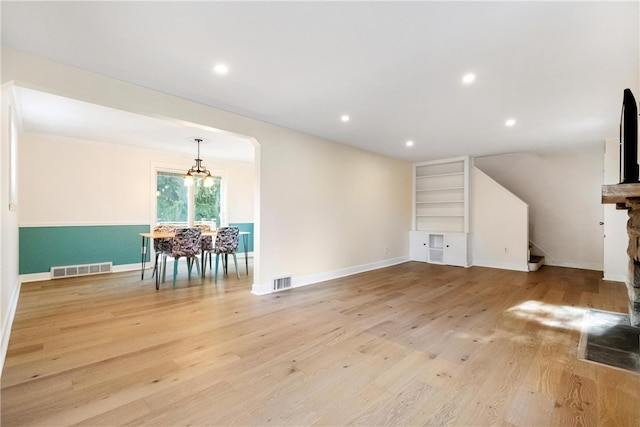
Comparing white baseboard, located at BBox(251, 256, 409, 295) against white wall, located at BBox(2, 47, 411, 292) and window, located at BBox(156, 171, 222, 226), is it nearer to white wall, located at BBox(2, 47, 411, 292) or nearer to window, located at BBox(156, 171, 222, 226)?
white wall, located at BBox(2, 47, 411, 292)

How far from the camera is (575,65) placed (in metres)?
2.51

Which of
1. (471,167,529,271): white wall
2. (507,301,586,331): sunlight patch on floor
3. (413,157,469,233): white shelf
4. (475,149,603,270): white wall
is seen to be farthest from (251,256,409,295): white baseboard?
(475,149,603,270): white wall

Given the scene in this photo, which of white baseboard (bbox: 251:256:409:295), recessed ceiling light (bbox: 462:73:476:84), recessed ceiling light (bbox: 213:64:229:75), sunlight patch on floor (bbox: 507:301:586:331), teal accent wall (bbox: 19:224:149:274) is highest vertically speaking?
recessed ceiling light (bbox: 462:73:476:84)

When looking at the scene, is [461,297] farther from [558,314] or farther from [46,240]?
[46,240]

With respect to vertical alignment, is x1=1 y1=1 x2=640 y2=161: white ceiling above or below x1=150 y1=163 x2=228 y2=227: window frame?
above

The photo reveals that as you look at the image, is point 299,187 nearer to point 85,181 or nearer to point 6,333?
point 6,333

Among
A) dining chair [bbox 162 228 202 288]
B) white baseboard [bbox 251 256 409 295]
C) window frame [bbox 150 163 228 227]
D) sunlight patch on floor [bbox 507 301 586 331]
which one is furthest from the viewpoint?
window frame [bbox 150 163 228 227]

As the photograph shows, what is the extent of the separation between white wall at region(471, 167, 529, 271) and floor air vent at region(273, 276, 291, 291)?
452cm

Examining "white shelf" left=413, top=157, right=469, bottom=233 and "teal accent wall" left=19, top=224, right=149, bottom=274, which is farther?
"white shelf" left=413, top=157, right=469, bottom=233

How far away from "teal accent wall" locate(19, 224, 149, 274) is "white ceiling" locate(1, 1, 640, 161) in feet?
7.74

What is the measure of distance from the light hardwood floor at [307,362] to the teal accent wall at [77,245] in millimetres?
954

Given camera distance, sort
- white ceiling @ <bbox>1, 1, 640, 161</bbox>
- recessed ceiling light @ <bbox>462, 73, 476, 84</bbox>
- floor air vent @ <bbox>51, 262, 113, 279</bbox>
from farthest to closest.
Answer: floor air vent @ <bbox>51, 262, 113, 279</bbox> → recessed ceiling light @ <bbox>462, 73, 476, 84</bbox> → white ceiling @ <bbox>1, 1, 640, 161</bbox>

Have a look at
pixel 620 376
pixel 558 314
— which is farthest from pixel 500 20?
pixel 558 314

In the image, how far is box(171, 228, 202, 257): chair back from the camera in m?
4.52
